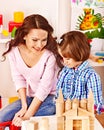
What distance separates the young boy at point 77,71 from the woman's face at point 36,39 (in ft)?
0.39

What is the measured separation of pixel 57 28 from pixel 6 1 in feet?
0.90

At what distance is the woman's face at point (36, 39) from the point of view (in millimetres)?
1304

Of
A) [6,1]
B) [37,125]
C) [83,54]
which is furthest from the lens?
[6,1]

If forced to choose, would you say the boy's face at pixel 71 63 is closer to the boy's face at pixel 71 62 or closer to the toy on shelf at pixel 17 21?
the boy's face at pixel 71 62

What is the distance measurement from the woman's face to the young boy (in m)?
0.12

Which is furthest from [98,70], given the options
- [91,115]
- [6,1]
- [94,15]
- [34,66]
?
[91,115]

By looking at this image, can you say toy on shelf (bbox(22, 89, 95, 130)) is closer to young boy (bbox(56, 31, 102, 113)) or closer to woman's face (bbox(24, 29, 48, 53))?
young boy (bbox(56, 31, 102, 113))

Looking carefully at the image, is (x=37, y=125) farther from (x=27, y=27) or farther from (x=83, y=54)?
(x=27, y=27)

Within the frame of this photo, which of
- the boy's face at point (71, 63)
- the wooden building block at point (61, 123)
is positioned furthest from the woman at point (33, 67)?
the wooden building block at point (61, 123)

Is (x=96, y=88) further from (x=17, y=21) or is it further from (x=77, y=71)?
(x=17, y=21)

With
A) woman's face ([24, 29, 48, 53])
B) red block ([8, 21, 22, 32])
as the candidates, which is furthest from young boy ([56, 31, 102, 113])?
red block ([8, 21, 22, 32])

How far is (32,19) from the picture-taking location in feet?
4.25

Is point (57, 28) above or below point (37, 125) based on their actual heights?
above

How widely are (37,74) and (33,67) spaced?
0.12 feet
